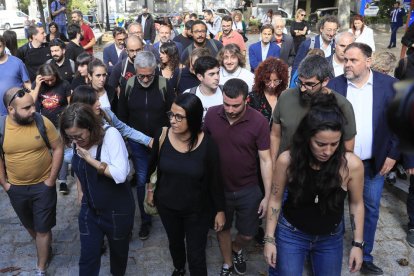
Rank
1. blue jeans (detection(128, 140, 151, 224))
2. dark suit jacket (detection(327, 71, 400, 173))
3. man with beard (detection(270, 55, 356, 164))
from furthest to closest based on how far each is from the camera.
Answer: blue jeans (detection(128, 140, 151, 224)) < dark suit jacket (detection(327, 71, 400, 173)) < man with beard (detection(270, 55, 356, 164))

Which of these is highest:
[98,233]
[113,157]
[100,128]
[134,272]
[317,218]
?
[100,128]

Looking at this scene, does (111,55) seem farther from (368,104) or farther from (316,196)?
(316,196)

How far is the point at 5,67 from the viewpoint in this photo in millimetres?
5695

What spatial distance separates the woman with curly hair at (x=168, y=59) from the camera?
5.49 meters

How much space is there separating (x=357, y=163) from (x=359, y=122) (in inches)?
42.5

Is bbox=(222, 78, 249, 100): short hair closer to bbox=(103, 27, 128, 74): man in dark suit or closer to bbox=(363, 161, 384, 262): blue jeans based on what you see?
bbox=(363, 161, 384, 262): blue jeans

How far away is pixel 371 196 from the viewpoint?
3.86 m

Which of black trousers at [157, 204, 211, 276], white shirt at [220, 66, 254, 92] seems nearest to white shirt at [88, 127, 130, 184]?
black trousers at [157, 204, 211, 276]

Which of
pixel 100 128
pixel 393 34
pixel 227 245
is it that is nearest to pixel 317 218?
pixel 227 245

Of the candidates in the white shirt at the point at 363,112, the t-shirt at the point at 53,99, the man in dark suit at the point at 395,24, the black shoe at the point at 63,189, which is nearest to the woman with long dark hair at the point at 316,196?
the white shirt at the point at 363,112

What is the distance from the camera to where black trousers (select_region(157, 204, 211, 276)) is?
3.37 m

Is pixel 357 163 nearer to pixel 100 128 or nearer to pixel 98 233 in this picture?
pixel 100 128

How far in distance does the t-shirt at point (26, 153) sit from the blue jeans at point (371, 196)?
2844mm

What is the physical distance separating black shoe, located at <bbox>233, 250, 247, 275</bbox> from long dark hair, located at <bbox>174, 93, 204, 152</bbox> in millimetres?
1442
